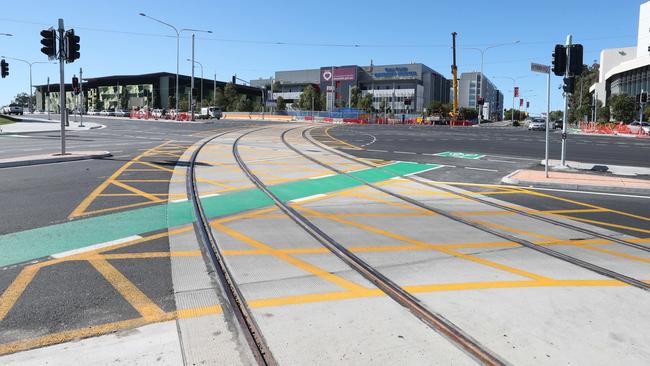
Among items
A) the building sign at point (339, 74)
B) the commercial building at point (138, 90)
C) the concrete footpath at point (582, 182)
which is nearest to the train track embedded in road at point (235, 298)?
the concrete footpath at point (582, 182)

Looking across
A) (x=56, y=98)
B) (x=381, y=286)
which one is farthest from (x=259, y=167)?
(x=56, y=98)

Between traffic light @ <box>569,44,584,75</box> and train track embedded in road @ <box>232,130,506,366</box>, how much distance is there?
1018cm

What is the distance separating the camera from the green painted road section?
20.1 feet

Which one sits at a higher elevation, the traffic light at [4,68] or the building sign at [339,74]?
the building sign at [339,74]

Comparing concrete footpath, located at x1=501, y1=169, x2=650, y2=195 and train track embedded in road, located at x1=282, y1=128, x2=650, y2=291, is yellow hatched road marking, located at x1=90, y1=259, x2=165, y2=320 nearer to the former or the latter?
train track embedded in road, located at x1=282, y1=128, x2=650, y2=291

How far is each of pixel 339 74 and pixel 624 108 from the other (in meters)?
101

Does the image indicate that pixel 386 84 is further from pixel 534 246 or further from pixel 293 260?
pixel 293 260

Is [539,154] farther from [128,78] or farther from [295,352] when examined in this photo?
[128,78]

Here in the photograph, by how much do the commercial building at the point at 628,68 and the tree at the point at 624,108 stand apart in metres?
4.61

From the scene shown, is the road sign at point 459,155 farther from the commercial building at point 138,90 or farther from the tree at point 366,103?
the commercial building at point 138,90

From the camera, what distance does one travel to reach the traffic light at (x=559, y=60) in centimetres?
1422

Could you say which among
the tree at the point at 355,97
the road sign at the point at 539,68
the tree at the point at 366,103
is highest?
the tree at the point at 355,97

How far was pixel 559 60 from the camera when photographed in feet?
46.7

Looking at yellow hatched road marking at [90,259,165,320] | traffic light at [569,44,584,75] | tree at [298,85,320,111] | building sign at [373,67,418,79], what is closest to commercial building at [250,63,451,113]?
building sign at [373,67,418,79]
